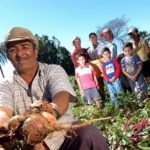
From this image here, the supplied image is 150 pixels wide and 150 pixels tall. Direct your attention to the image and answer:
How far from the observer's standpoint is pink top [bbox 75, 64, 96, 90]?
30.2 ft

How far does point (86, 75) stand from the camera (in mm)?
9219

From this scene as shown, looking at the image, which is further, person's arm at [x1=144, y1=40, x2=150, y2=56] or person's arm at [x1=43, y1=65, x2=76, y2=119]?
person's arm at [x1=144, y1=40, x2=150, y2=56]

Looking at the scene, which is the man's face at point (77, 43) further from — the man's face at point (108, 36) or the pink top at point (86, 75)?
the man's face at point (108, 36)

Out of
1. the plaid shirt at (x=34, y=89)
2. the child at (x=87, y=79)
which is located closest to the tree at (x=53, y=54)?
the child at (x=87, y=79)

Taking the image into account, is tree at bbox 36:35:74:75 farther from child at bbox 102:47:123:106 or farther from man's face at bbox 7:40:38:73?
man's face at bbox 7:40:38:73

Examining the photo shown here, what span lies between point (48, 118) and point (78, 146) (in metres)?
0.80

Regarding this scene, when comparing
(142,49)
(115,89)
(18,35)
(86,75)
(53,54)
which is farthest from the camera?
(53,54)

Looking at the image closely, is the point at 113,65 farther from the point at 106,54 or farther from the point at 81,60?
the point at 81,60

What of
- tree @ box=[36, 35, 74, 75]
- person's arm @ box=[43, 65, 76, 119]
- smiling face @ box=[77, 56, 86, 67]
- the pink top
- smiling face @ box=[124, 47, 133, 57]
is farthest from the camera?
tree @ box=[36, 35, 74, 75]

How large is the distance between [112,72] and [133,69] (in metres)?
0.55

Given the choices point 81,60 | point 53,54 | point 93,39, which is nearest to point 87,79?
point 81,60

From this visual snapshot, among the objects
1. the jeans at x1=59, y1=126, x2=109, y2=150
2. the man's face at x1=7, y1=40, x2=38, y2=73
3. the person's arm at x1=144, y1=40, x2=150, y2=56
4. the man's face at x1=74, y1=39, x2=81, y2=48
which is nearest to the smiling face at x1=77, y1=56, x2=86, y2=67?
the man's face at x1=74, y1=39, x2=81, y2=48

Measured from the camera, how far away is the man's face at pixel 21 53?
308 centimetres

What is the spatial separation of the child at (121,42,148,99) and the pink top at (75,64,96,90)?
1.02m
